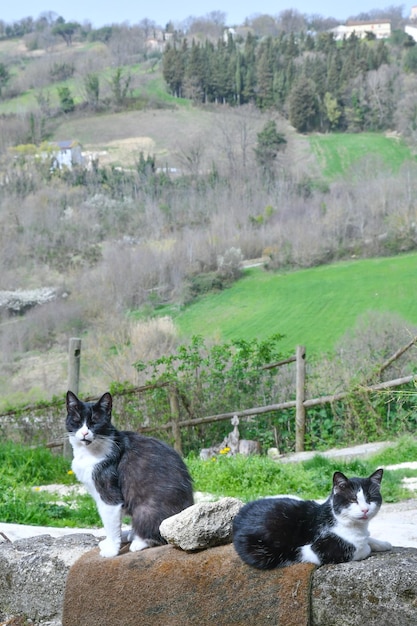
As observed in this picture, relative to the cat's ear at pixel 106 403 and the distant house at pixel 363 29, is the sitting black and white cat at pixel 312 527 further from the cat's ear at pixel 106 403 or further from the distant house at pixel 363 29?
the distant house at pixel 363 29

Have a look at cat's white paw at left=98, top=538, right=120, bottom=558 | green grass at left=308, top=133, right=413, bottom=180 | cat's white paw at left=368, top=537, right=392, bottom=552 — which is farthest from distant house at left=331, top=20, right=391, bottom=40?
cat's white paw at left=368, top=537, right=392, bottom=552

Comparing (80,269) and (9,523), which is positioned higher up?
(9,523)

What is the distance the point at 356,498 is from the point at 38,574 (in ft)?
5.63

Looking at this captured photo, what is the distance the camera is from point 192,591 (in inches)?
132

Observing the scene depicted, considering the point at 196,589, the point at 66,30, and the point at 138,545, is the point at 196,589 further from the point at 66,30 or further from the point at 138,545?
the point at 66,30

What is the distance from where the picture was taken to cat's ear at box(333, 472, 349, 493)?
300cm

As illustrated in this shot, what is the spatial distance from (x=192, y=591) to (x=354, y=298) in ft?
69.0

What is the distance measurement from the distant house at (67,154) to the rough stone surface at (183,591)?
34652mm

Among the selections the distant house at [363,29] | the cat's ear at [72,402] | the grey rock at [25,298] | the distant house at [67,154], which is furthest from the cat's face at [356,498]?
the distant house at [363,29]

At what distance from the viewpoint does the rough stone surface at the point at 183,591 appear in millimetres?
3178

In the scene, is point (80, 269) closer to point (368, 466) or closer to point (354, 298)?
point (354, 298)

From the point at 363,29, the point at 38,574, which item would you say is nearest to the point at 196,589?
the point at 38,574

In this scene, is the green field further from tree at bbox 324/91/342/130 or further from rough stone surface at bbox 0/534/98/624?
rough stone surface at bbox 0/534/98/624

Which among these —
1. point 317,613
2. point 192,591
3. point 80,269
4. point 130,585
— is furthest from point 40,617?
point 80,269
